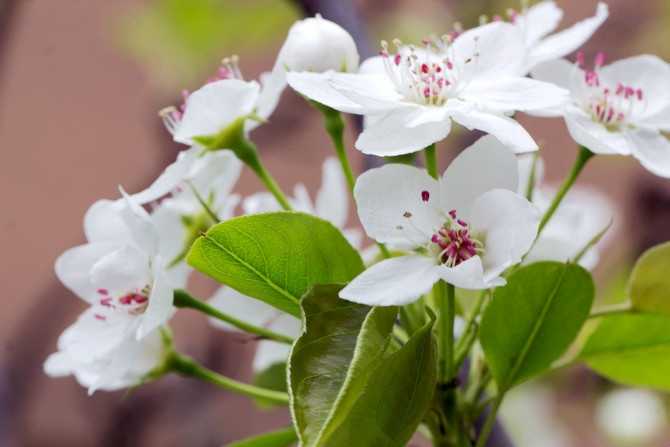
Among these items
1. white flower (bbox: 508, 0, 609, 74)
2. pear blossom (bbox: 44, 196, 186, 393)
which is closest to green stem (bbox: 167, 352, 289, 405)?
pear blossom (bbox: 44, 196, 186, 393)

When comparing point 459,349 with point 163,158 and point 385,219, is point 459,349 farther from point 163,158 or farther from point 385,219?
point 163,158

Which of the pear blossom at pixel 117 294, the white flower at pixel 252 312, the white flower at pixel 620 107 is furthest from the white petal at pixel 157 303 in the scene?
the white flower at pixel 620 107

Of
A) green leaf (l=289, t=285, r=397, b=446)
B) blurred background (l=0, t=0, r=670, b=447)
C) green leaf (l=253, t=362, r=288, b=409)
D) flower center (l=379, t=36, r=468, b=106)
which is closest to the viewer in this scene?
green leaf (l=289, t=285, r=397, b=446)

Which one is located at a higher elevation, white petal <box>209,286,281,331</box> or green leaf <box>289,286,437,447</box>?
green leaf <box>289,286,437,447</box>

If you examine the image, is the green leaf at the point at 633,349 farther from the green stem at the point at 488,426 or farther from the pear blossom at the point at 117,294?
the pear blossom at the point at 117,294

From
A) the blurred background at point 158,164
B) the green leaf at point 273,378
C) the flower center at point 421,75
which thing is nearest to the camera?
the flower center at point 421,75

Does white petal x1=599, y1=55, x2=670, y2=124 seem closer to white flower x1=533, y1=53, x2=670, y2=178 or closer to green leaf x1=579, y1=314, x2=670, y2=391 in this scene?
white flower x1=533, y1=53, x2=670, y2=178

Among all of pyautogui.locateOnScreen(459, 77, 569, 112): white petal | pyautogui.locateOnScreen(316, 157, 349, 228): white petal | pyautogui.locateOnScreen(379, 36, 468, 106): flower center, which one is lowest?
pyautogui.locateOnScreen(316, 157, 349, 228): white petal

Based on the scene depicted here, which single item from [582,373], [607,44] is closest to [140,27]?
[607,44]
